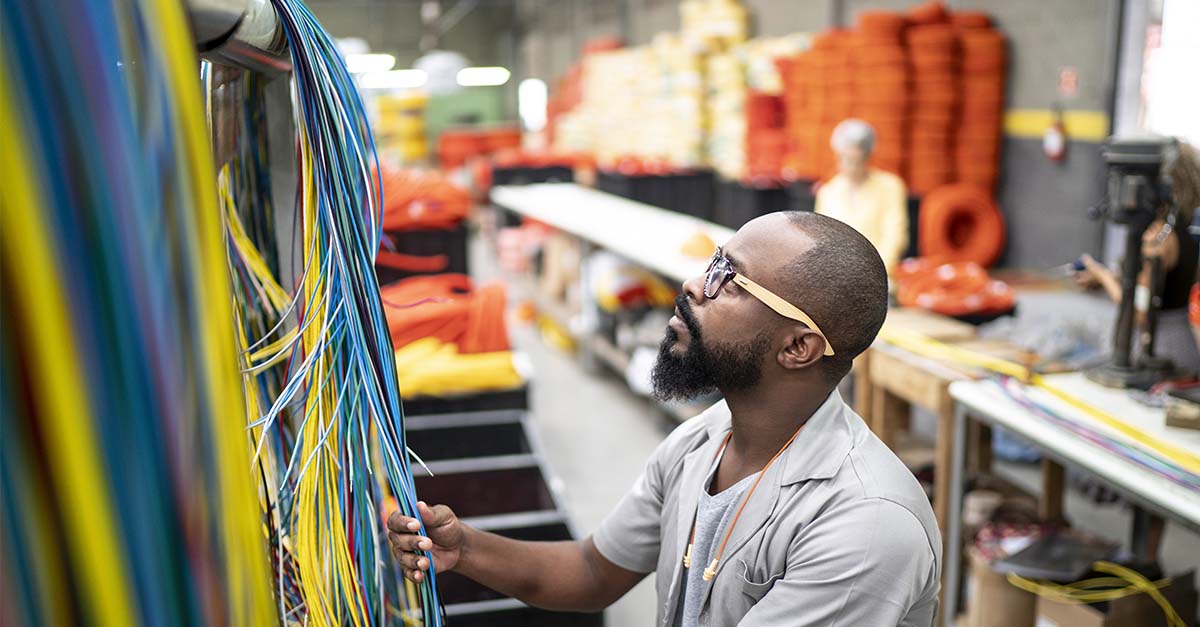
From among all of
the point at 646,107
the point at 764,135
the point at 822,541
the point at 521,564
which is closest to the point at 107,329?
the point at 822,541

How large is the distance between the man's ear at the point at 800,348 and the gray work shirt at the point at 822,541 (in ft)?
0.27

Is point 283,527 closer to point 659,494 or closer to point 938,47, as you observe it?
point 659,494

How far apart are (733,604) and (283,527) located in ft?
1.88

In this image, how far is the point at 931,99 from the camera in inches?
237

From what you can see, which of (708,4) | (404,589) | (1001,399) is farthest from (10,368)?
(708,4)

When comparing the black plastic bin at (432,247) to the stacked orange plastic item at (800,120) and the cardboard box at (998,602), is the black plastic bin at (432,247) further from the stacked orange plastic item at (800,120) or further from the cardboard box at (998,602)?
the cardboard box at (998,602)

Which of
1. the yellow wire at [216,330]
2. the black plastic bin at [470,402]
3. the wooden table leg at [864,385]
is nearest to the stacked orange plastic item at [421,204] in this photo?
the black plastic bin at [470,402]

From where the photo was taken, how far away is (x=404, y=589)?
4.93 ft

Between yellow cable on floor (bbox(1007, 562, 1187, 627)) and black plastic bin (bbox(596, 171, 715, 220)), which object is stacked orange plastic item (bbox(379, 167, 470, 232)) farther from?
black plastic bin (bbox(596, 171, 715, 220))

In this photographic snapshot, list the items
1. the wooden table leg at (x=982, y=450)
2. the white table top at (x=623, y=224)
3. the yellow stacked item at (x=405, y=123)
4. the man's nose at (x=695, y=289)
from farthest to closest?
the yellow stacked item at (x=405, y=123)
the white table top at (x=623, y=224)
the wooden table leg at (x=982, y=450)
the man's nose at (x=695, y=289)

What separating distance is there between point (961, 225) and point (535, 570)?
18.3 feet

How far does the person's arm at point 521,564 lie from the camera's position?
1285 millimetres

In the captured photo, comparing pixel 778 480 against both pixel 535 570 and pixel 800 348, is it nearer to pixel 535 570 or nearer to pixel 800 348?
A: pixel 800 348

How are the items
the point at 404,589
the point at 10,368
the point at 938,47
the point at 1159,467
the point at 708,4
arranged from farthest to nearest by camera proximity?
the point at 708,4 < the point at 938,47 < the point at 1159,467 < the point at 404,589 < the point at 10,368
